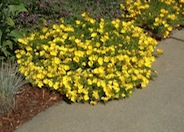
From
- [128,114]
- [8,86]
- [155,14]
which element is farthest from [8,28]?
[155,14]

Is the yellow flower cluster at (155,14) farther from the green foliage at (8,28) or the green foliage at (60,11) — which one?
the green foliage at (8,28)

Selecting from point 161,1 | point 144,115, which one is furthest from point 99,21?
point 144,115

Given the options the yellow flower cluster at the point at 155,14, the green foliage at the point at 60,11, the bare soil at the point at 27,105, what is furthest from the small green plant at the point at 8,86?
the yellow flower cluster at the point at 155,14

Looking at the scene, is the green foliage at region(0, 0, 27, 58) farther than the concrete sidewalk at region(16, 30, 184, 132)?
Yes

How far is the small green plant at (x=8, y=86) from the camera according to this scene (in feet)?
13.8

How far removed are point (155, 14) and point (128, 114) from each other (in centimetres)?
228

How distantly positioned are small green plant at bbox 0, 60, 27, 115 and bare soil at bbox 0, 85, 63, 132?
77mm

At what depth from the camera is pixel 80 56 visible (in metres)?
4.76

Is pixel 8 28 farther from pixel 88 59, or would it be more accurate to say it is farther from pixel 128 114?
pixel 128 114

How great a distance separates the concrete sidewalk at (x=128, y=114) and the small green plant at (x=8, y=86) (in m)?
0.27

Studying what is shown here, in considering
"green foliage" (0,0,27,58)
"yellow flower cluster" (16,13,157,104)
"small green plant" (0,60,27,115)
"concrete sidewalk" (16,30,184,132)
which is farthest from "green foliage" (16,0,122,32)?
"concrete sidewalk" (16,30,184,132)

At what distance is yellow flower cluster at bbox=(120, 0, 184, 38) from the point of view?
6.02 m

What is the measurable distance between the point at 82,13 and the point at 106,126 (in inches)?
90.7

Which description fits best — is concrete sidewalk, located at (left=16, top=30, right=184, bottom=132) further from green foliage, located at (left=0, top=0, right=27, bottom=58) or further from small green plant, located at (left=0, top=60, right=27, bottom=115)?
green foliage, located at (left=0, top=0, right=27, bottom=58)
